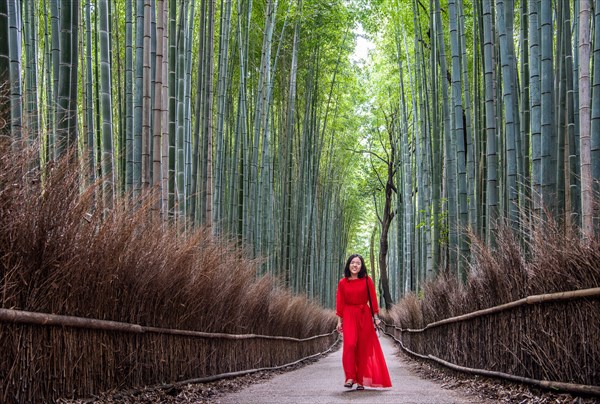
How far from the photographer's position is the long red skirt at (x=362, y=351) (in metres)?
5.74

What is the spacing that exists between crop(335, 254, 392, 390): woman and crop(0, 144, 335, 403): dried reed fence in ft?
3.36

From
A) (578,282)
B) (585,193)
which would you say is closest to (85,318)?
(578,282)

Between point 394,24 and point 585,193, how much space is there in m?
10.3

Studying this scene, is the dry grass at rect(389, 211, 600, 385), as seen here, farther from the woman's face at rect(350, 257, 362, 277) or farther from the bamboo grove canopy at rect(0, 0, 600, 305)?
the woman's face at rect(350, 257, 362, 277)

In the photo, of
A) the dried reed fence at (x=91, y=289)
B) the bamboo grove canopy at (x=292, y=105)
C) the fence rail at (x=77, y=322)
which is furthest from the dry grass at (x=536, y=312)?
the fence rail at (x=77, y=322)

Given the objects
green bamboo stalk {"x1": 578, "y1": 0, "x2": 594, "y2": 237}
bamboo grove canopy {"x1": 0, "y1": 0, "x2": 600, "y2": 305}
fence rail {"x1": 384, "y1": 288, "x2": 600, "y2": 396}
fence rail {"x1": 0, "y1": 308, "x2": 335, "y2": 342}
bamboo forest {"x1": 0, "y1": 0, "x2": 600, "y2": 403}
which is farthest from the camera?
bamboo grove canopy {"x1": 0, "y1": 0, "x2": 600, "y2": 305}

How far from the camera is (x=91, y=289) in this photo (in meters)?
3.72

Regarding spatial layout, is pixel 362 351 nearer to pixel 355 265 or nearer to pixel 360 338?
pixel 360 338

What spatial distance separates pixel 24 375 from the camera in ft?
9.71

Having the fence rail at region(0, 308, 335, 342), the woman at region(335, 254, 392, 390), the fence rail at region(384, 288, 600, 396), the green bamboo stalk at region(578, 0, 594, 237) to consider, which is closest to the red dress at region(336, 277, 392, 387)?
the woman at region(335, 254, 392, 390)

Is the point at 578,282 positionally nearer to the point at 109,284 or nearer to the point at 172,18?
the point at 109,284

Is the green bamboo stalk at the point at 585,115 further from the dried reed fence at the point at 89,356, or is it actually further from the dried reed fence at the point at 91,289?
the dried reed fence at the point at 89,356

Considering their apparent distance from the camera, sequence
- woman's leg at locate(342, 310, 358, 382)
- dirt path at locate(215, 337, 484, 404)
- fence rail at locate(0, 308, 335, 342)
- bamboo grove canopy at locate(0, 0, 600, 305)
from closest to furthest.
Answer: fence rail at locate(0, 308, 335, 342), dirt path at locate(215, 337, 484, 404), bamboo grove canopy at locate(0, 0, 600, 305), woman's leg at locate(342, 310, 358, 382)

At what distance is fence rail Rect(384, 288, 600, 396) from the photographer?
11.6 ft
